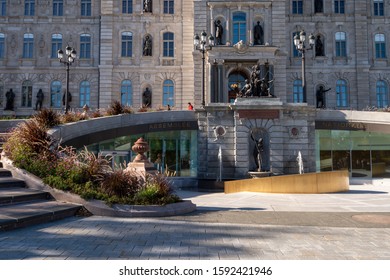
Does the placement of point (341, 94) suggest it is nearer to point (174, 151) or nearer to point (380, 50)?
point (380, 50)

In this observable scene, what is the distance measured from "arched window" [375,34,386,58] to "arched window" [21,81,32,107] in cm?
4086

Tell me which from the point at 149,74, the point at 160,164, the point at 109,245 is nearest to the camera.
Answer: the point at 109,245

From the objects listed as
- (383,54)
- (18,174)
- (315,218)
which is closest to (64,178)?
(18,174)

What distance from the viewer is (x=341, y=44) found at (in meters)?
37.1

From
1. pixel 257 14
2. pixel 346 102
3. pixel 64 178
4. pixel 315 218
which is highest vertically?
pixel 257 14

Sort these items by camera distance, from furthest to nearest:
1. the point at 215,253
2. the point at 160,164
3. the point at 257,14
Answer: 1. the point at 257,14
2. the point at 160,164
3. the point at 215,253

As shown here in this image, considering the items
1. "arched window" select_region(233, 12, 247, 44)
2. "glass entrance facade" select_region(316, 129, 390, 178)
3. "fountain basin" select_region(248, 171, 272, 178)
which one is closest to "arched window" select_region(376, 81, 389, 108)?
"glass entrance facade" select_region(316, 129, 390, 178)

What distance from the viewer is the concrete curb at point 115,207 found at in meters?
9.62

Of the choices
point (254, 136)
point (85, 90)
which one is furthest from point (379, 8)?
point (85, 90)

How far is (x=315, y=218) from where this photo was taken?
9.80m

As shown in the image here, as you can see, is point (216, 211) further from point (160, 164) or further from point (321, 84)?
point (321, 84)

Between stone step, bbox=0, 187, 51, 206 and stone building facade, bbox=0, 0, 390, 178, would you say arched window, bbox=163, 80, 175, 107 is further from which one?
stone step, bbox=0, 187, 51, 206

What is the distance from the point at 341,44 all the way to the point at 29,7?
36814 millimetres

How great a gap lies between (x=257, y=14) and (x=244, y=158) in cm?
1860
